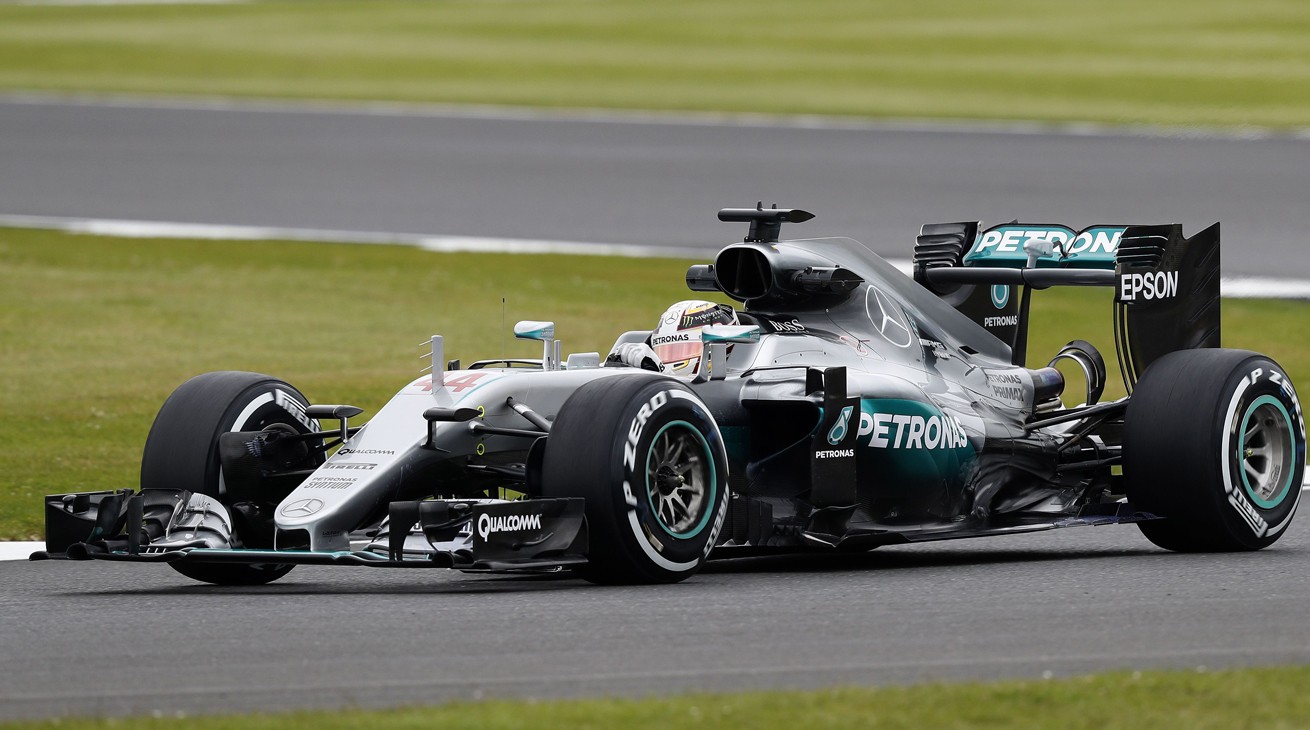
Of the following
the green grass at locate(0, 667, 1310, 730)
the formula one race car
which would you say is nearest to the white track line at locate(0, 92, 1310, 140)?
the formula one race car

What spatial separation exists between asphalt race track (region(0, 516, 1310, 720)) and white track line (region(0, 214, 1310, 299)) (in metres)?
14.4

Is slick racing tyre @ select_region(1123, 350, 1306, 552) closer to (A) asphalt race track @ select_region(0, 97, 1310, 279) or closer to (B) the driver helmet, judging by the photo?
(B) the driver helmet

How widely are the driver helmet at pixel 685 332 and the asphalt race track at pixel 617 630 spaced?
1.01 meters

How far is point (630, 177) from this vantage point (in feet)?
98.8

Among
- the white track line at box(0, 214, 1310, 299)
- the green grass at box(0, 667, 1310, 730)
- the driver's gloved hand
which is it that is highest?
the white track line at box(0, 214, 1310, 299)

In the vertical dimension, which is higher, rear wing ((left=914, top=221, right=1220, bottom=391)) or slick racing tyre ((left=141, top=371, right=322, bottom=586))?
rear wing ((left=914, top=221, right=1220, bottom=391))

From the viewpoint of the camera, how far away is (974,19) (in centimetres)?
5691

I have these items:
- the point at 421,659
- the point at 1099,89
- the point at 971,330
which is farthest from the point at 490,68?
the point at 421,659

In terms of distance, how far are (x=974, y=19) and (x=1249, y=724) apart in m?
52.2

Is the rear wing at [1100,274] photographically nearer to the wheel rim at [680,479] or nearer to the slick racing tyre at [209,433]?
the wheel rim at [680,479]

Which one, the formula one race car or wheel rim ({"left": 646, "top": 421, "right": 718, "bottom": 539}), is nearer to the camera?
the formula one race car

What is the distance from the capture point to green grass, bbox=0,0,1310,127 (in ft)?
130

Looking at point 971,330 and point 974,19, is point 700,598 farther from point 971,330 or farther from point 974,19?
point 974,19

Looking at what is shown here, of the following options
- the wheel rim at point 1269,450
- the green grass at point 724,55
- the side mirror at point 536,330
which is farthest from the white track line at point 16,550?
the green grass at point 724,55
